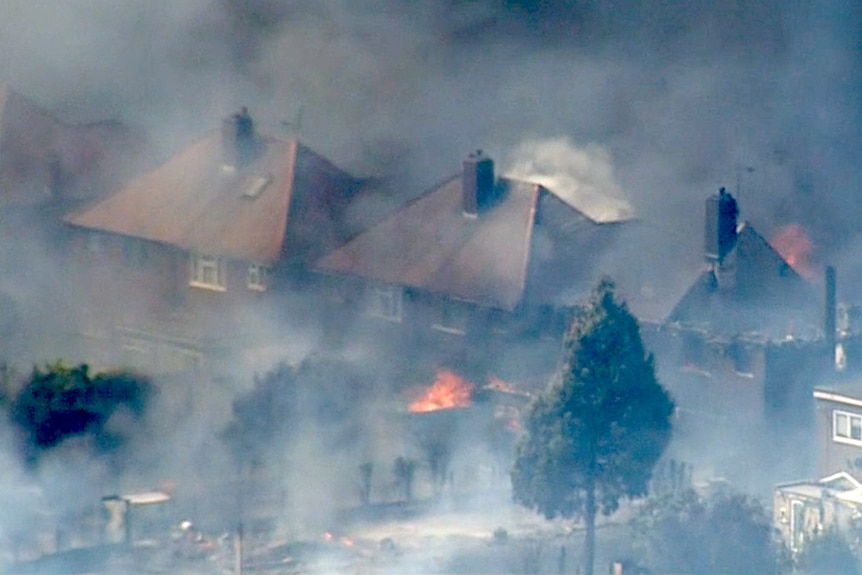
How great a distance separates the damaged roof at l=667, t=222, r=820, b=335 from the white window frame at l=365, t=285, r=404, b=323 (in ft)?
11.6

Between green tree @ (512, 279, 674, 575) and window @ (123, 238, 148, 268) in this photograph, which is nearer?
green tree @ (512, 279, 674, 575)

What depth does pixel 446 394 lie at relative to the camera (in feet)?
89.9

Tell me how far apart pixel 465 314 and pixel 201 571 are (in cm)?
722

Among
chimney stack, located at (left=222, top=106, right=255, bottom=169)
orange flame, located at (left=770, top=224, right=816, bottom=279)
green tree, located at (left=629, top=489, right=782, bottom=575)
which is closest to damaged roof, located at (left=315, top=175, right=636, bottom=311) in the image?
chimney stack, located at (left=222, top=106, right=255, bottom=169)

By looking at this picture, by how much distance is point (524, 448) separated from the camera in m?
23.0

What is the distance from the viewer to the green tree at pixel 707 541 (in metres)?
21.9

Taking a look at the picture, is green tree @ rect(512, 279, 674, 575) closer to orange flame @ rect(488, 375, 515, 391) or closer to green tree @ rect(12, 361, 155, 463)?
orange flame @ rect(488, 375, 515, 391)

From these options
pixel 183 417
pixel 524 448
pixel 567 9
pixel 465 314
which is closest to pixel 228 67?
pixel 567 9

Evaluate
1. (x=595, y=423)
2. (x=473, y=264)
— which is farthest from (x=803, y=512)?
(x=473, y=264)

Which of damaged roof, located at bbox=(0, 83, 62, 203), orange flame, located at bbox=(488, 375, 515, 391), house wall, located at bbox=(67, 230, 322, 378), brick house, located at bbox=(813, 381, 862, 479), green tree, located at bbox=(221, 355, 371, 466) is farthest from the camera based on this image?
damaged roof, located at bbox=(0, 83, 62, 203)

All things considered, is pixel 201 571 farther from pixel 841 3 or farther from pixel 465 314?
pixel 841 3

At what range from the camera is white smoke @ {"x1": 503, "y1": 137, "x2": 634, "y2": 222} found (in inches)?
1414

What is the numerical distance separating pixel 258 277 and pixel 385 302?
1936 mm

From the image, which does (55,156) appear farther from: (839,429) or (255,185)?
(839,429)
